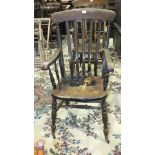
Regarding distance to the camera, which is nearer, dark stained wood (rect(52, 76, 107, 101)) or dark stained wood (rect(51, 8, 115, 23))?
dark stained wood (rect(52, 76, 107, 101))

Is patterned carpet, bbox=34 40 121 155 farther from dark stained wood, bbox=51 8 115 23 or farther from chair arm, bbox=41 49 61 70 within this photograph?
dark stained wood, bbox=51 8 115 23

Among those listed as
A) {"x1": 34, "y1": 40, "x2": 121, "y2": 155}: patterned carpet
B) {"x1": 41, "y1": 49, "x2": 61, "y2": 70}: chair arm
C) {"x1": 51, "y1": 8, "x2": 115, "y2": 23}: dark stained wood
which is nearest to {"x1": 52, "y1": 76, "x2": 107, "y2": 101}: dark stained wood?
{"x1": 41, "y1": 49, "x2": 61, "y2": 70}: chair arm

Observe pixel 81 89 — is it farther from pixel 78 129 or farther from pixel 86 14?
pixel 86 14

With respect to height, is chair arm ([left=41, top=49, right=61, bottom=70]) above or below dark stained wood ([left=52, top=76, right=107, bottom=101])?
above

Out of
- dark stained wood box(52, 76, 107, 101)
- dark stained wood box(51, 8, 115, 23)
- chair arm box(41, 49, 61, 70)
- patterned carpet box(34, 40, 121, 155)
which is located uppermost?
dark stained wood box(51, 8, 115, 23)

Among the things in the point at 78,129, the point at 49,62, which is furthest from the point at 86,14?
the point at 78,129

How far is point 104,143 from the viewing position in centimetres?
205

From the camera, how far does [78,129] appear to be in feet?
7.37

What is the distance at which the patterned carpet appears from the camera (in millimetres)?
1981
